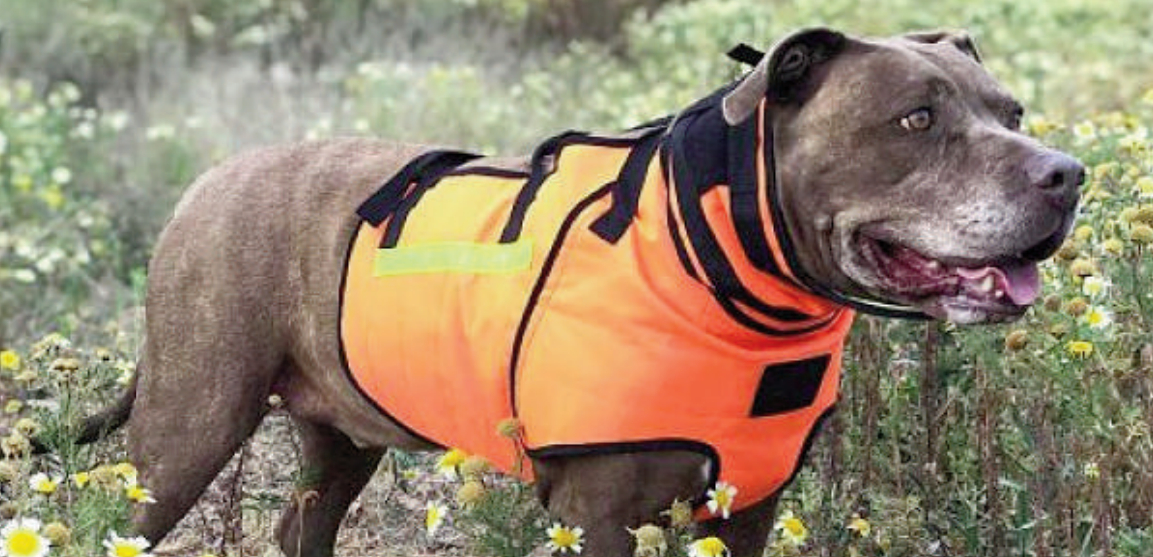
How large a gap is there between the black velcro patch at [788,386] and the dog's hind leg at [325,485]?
1260 mm

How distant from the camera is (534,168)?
13.0 ft

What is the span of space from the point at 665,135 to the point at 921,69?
0.51m

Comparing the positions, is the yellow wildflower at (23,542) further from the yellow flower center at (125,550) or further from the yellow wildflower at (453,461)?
the yellow wildflower at (453,461)

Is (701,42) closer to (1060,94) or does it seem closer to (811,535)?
(1060,94)

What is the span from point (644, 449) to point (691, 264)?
34cm

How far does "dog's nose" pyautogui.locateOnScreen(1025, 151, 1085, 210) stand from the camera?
3338mm

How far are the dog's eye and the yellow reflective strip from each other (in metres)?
0.76

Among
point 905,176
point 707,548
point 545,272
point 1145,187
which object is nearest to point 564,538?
point 707,548

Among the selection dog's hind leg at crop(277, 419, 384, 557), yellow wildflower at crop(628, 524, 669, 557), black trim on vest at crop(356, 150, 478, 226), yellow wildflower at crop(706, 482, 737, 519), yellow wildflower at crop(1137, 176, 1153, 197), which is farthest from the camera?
dog's hind leg at crop(277, 419, 384, 557)

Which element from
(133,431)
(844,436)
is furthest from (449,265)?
(844,436)

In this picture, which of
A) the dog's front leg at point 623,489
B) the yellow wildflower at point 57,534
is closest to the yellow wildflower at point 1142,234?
the dog's front leg at point 623,489

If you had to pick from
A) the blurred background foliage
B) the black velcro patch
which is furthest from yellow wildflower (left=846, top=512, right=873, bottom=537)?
the black velcro patch

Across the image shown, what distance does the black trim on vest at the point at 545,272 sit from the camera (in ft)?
12.2

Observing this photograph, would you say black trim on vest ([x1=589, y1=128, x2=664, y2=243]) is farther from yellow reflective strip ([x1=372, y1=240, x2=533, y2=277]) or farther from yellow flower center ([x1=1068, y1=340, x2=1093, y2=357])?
yellow flower center ([x1=1068, y1=340, x2=1093, y2=357])
